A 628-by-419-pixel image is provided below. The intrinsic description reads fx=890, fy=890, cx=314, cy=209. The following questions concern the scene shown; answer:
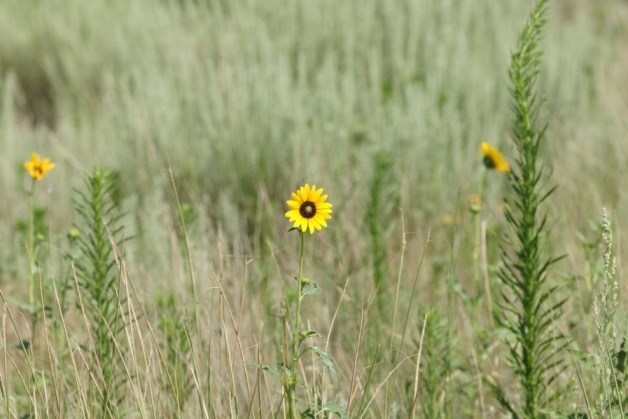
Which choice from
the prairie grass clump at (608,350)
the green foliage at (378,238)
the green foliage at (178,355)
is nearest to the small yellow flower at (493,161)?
the green foliage at (378,238)

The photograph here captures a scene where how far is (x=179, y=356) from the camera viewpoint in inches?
82.1

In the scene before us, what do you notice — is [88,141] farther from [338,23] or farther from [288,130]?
[338,23]

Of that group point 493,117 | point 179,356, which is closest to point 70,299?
point 179,356

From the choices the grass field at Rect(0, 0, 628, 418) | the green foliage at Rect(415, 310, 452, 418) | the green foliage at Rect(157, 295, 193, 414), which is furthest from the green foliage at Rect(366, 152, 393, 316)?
the green foliage at Rect(157, 295, 193, 414)

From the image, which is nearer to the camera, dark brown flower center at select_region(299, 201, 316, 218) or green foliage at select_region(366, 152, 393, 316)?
dark brown flower center at select_region(299, 201, 316, 218)

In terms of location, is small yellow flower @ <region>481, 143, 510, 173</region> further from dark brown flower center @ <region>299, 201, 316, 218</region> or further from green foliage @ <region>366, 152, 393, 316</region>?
dark brown flower center @ <region>299, 201, 316, 218</region>

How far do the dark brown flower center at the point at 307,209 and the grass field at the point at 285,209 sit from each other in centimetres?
18

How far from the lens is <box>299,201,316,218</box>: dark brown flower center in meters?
1.56

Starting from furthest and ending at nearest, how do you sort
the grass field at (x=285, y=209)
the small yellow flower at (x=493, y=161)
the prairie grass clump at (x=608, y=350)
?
the small yellow flower at (x=493, y=161), the grass field at (x=285, y=209), the prairie grass clump at (x=608, y=350)

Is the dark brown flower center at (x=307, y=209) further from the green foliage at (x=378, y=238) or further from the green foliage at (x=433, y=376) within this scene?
the green foliage at (x=378, y=238)

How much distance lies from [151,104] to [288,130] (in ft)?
2.47

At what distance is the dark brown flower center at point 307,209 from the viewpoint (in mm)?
1560

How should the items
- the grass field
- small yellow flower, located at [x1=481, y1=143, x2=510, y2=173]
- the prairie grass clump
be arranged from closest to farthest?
1. the prairie grass clump
2. the grass field
3. small yellow flower, located at [x1=481, y1=143, x2=510, y2=173]

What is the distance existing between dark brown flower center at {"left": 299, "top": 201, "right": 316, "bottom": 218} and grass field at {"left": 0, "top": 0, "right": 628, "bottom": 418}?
0.60ft
